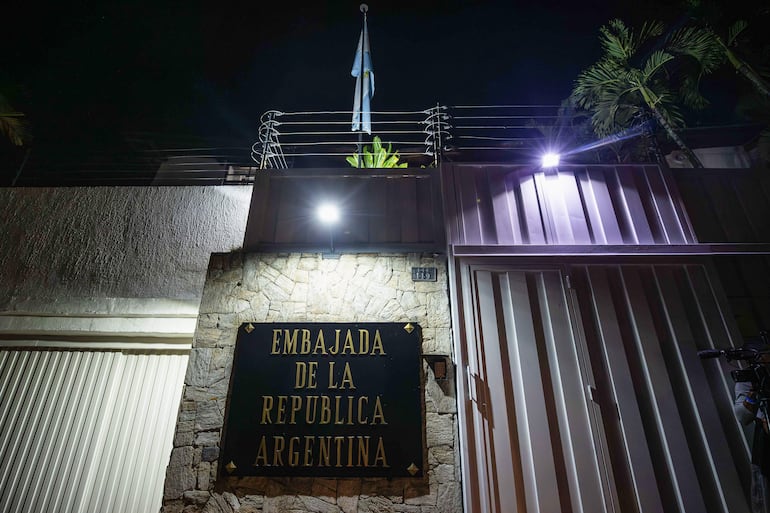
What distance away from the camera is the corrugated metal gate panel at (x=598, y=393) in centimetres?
312

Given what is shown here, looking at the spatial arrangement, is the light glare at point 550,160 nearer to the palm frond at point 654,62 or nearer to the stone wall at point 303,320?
the stone wall at point 303,320

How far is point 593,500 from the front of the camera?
3072 mm

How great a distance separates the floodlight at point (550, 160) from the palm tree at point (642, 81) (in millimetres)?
2531

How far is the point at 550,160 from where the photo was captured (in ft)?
14.9

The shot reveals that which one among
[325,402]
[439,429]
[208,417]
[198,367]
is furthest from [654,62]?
[208,417]

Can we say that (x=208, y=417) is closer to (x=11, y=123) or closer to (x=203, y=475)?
(x=203, y=475)

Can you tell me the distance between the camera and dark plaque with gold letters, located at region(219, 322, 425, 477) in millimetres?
3299

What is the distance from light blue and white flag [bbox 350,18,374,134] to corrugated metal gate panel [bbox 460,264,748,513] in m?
3.82

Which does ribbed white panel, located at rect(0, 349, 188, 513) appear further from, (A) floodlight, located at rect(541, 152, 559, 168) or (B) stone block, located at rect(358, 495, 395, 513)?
(A) floodlight, located at rect(541, 152, 559, 168)

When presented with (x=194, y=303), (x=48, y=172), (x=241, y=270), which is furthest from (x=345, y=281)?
(x=48, y=172)

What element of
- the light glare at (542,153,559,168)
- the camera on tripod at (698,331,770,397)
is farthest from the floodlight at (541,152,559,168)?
the camera on tripod at (698,331,770,397)

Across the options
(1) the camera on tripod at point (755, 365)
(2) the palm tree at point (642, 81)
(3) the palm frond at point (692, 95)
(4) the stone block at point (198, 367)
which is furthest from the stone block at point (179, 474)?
(3) the palm frond at point (692, 95)

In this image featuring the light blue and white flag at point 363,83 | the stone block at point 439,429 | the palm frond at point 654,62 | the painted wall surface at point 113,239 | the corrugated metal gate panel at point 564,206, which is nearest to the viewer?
the stone block at point 439,429

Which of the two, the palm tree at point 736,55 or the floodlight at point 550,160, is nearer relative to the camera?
the floodlight at point 550,160
